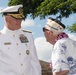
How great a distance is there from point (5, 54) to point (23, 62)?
23cm

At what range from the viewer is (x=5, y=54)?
4289mm

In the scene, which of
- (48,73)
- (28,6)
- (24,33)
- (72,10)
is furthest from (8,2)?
(24,33)

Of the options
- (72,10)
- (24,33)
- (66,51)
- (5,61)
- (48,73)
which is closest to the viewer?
(66,51)

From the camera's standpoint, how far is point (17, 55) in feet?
14.2

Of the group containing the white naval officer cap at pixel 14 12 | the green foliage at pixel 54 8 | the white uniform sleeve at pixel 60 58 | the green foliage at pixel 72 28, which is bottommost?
the white uniform sleeve at pixel 60 58

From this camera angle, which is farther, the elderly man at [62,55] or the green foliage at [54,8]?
the green foliage at [54,8]

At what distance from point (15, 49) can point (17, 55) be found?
0.09 metres

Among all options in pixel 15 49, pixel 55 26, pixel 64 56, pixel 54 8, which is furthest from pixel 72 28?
pixel 64 56

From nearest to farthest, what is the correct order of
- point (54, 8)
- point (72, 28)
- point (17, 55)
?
point (17, 55) → point (72, 28) → point (54, 8)

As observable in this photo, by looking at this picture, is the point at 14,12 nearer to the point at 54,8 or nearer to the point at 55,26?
the point at 55,26

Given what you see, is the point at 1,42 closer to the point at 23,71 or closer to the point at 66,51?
the point at 23,71

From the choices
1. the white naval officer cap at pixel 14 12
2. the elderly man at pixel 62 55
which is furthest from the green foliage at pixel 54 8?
the elderly man at pixel 62 55

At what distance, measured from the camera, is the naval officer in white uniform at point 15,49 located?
168 inches

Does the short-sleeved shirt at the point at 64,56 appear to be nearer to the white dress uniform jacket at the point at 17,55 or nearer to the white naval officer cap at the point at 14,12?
the white dress uniform jacket at the point at 17,55
